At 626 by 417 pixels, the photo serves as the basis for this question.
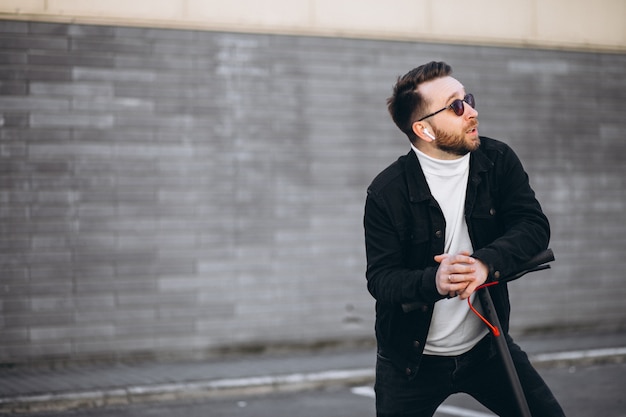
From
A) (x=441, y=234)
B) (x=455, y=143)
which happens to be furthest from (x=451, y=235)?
(x=455, y=143)

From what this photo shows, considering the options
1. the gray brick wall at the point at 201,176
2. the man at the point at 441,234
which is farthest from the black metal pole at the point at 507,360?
the gray brick wall at the point at 201,176

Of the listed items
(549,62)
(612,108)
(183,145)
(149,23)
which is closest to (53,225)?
(183,145)

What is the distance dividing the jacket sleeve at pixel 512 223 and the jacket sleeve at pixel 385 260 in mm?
257

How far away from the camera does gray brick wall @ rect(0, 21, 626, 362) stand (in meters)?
8.98

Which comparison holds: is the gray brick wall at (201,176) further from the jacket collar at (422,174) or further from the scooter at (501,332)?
the scooter at (501,332)

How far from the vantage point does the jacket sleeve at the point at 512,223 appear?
2949 mm

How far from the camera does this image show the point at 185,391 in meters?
Result: 7.80

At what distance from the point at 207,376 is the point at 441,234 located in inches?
219

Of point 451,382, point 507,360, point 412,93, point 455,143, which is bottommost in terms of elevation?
point 451,382

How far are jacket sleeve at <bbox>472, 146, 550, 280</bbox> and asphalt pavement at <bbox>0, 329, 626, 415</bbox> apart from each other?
5.08m

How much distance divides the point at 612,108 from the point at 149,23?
5726mm

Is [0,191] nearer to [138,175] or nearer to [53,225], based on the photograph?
[53,225]

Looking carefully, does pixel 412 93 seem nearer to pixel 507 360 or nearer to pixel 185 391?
pixel 507 360

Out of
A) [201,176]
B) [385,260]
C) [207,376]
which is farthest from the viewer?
[201,176]
